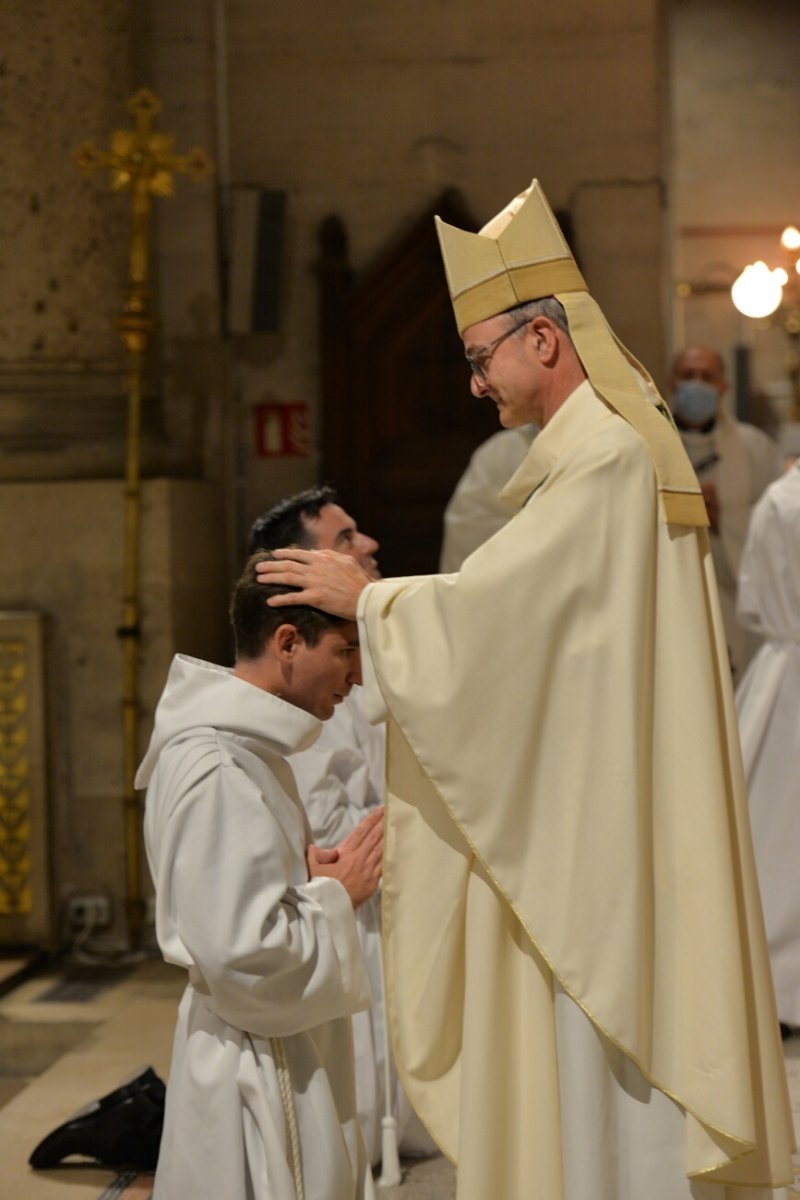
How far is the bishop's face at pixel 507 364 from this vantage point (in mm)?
2826

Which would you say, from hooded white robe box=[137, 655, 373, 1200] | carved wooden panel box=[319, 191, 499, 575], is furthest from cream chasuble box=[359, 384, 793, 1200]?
carved wooden panel box=[319, 191, 499, 575]

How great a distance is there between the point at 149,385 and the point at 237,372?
1.60ft

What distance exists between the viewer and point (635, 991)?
2588 mm

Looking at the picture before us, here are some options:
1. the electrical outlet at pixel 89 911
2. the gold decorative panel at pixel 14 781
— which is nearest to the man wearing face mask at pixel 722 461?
the electrical outlet at pixel 89 911

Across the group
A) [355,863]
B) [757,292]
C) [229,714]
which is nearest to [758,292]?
[757,292]

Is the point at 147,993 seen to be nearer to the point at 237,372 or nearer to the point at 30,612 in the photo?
the point at 30,612

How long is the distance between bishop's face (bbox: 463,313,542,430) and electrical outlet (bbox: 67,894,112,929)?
173 inches

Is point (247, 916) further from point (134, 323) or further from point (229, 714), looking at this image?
point (134, 323)

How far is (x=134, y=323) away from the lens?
6.73 meters

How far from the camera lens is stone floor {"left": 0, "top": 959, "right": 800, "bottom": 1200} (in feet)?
13.7

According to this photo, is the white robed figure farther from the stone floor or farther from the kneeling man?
the stone floor

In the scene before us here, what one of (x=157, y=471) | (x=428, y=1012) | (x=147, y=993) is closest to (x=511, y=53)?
(x=157, y=471)

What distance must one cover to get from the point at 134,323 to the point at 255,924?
4817 millimetres

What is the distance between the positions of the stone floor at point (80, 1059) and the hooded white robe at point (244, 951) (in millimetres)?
1664
